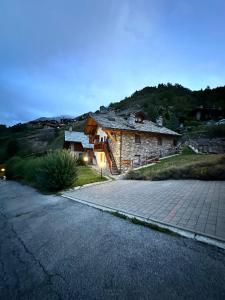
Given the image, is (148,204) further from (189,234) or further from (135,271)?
(135,271)

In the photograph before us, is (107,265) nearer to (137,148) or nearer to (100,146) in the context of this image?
(137,148)

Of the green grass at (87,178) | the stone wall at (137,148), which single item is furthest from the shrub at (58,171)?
the stone wall at (137,148)

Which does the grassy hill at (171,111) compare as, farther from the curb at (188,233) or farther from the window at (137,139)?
the curb at (188,233)

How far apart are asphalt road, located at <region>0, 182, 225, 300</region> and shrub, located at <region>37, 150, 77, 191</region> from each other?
251 inches

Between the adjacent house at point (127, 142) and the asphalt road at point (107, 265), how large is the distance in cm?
1236

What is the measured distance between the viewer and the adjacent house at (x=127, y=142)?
1959cm

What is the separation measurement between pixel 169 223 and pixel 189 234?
2.32ft

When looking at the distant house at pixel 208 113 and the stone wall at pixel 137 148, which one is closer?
the stone wall at pixel 137 148

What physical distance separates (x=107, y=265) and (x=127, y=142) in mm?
17114

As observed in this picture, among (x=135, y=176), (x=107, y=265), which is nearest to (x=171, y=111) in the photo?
(x=135, y=176)

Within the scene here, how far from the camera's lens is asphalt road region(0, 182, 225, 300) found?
9.14 feet

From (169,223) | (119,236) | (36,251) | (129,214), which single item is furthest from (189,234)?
(36,251)

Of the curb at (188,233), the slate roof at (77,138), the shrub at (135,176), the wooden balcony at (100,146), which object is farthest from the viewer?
the slate roof at (77,138)

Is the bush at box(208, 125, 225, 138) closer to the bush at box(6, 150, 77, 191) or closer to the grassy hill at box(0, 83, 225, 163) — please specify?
the grassy hill at box(0, 83, 225, 163)
